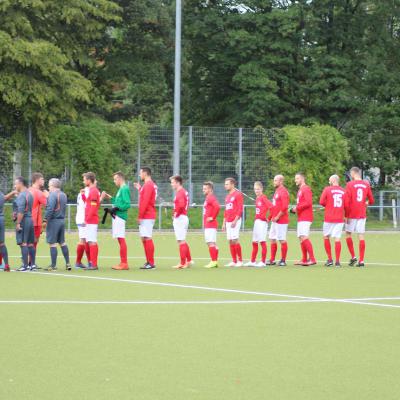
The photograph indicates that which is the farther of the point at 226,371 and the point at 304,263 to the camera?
the point at 304,263

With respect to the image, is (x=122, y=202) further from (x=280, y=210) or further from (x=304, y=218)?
(x=304, y=218)

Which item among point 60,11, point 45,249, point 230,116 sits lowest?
point 45,249

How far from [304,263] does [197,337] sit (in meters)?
12.0

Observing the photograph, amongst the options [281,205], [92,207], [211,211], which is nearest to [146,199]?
[92,207]

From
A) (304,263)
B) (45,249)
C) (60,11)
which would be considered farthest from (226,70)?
(304,263)

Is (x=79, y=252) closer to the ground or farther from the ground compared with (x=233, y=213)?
closer to the ground

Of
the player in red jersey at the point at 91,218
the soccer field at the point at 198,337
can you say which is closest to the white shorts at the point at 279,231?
the soccer field at the point at 198,337

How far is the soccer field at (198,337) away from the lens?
29.4ft

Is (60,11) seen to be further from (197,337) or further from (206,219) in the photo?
(197,337)

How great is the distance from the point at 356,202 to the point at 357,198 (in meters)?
0.10

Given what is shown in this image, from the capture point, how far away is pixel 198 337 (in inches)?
456

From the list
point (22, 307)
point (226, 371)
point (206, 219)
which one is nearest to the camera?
point (226, 371)

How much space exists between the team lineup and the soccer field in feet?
5.35

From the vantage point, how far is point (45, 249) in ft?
96.0
